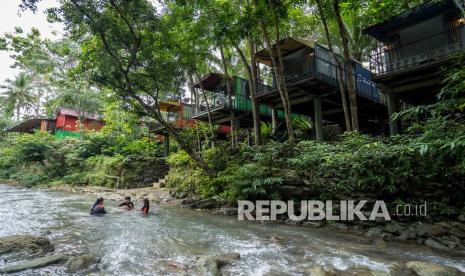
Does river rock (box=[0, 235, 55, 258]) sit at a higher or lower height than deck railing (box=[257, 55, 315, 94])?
lower

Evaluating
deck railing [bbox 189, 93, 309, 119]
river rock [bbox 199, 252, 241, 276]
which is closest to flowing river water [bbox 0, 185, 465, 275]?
river rock [bbox 199, 252, 241, 276]

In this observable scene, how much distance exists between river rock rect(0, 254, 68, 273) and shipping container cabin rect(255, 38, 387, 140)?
11213 millimetres

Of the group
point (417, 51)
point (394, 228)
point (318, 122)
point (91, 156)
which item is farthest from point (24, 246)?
point (91, 156)

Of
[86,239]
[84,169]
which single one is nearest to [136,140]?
[84,169]

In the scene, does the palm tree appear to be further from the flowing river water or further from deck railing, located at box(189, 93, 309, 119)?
the flowing river water

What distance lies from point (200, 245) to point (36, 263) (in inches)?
115

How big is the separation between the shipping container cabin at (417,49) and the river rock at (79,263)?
442 inches

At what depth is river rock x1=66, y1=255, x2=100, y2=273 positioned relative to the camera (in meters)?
4.42

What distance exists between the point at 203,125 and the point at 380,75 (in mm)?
8513

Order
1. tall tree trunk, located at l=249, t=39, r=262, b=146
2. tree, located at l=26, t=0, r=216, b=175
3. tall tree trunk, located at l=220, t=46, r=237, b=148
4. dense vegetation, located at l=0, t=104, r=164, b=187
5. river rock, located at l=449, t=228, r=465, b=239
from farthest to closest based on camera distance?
dense vegetation, located at l=0, t=104, r=164, b=187, tall tree trunk, located at l=220, t=46, r=237, b=148, tall tree trunk, located at l=249, t=39, r=262, b=146, tree, located at l=26, t=0, r=216, b=175, river rock, located at l=449, t=228, r=465, b=239

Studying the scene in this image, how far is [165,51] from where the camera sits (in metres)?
12.3

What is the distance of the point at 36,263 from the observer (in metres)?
4.54

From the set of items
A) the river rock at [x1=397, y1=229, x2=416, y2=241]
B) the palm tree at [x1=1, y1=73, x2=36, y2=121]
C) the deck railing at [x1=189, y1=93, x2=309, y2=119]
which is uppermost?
the palm tree at [x1=1, y1=73, x2=36, y2=121]

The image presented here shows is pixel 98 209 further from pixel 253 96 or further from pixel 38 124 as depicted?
pixel 38 124
